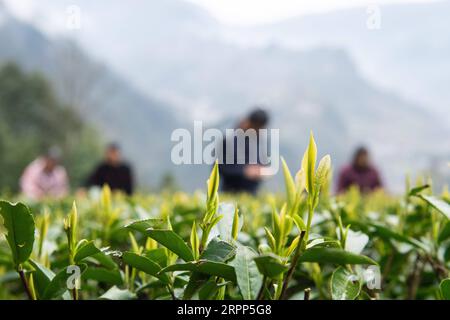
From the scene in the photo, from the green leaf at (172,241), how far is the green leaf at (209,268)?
0.03 m

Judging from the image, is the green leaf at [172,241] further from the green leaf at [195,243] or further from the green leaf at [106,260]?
the green leaf at [106,260]

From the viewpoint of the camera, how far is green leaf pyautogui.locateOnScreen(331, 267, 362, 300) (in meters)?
0.86

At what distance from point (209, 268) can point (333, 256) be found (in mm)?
165

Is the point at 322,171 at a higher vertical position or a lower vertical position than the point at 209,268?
higher

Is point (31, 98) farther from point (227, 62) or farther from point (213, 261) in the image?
point (227, 62)

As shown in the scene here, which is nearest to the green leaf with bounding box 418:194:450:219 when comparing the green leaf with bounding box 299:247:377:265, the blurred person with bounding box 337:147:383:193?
the green leaf with bounding box 299:247:377:265

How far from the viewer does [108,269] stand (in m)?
1.08

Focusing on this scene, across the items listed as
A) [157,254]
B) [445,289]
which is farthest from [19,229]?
[445,289]

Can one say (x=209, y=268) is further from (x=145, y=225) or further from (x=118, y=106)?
(x=118, y=106)

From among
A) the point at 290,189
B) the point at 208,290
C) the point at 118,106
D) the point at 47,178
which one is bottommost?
the point at 47,178

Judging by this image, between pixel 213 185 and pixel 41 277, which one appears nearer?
pixel 213 185

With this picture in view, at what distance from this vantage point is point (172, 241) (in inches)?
32.4

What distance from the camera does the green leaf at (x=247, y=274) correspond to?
0.80 m

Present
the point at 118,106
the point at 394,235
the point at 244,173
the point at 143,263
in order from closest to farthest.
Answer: the point at 143,263 → the point at 394,235 → the point at 244,173 → the point at 118,106
